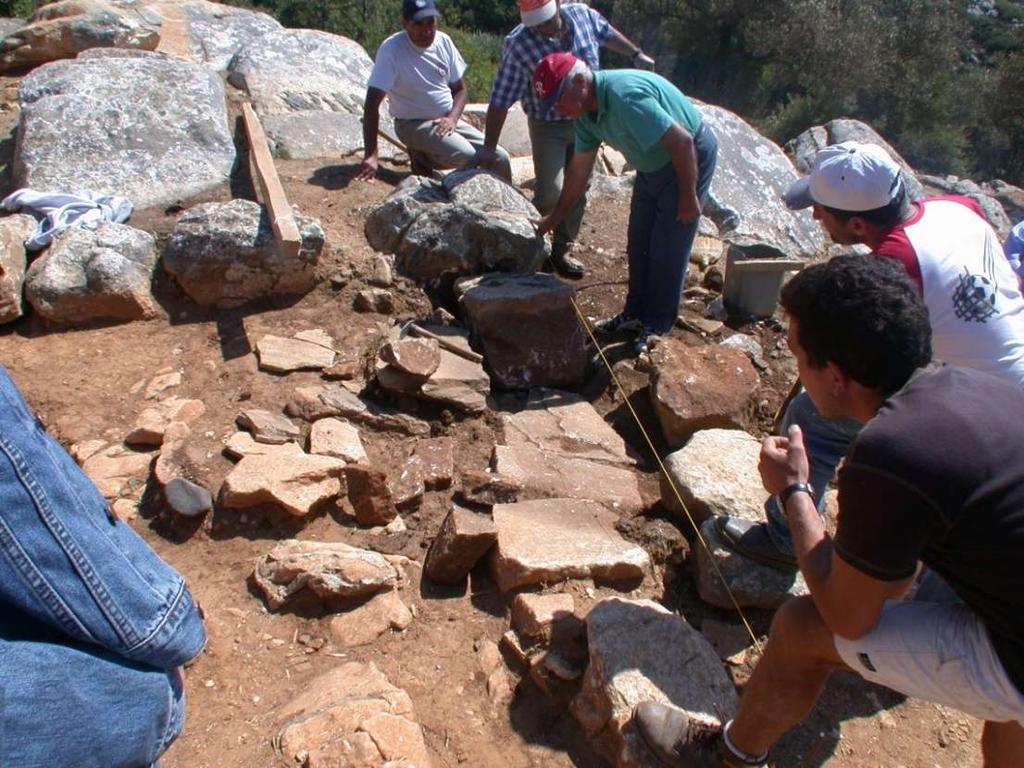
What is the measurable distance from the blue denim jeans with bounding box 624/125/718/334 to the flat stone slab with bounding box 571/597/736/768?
227cm

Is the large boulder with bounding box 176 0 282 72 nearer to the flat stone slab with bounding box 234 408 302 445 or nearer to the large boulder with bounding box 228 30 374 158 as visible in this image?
the large boulder with bounding box 228 30 374 158

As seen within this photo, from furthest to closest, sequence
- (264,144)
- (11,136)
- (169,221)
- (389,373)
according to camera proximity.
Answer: (11,136)
(264,144)
(169,221)
(389,373)

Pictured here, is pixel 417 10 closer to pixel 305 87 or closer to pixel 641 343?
pixel 305 87

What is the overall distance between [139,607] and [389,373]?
2.84 m

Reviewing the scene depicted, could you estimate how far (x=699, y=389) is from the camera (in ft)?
13.9

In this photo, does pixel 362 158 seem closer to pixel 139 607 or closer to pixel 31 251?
pixel 31 251

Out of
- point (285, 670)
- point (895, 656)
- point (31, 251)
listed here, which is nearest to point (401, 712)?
point (285, 670)

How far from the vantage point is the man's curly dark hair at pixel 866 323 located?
6.26 feet

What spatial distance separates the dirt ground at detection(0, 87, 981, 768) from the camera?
105 inches

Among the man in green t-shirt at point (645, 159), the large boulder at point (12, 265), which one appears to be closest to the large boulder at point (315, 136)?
the large boulder at point (12, 265)

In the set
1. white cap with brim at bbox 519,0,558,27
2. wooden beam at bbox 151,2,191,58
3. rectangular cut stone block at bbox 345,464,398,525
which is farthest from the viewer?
wooden beam at bbox 151,2,191,58

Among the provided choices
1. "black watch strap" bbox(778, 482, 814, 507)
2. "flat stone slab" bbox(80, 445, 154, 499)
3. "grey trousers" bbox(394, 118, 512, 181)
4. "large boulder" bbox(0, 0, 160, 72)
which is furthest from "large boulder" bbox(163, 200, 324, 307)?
"large boulder" bbox(0, 0, 160, 72)

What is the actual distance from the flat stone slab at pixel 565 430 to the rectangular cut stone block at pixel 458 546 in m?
0.84

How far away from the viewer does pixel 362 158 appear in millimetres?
6672
